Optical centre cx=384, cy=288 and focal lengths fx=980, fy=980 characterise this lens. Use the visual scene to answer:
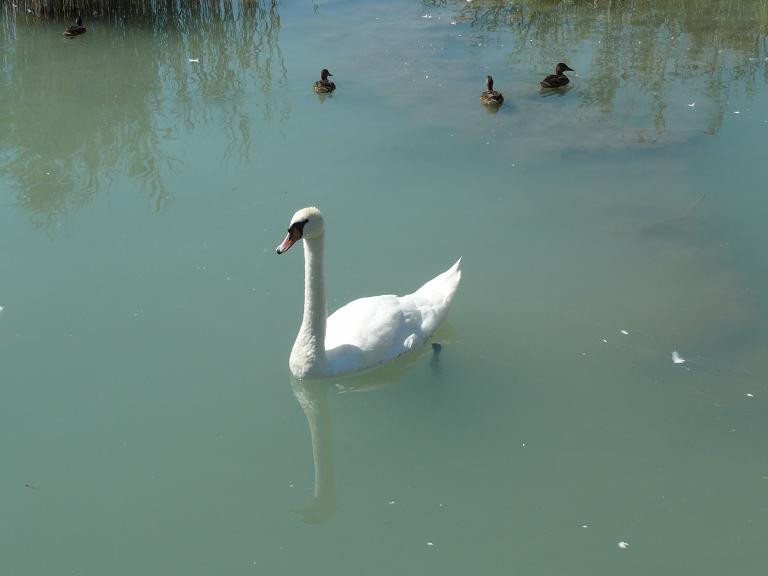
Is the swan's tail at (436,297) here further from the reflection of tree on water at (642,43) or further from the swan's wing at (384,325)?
the reflection of tree on water at (642,43)

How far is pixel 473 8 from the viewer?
45.3ft

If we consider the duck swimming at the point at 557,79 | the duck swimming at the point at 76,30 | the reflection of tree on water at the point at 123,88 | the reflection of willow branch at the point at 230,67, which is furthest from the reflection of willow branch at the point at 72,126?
the duck swimming at the point at 557,79

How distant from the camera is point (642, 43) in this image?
40.6 ft

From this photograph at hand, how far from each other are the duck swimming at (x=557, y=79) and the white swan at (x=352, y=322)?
14.8 ft

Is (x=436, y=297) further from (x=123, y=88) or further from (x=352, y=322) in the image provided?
(x=123, y=88)

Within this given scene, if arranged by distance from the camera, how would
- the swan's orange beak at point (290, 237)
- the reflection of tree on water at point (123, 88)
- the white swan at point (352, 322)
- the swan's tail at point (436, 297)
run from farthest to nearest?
the reflection of tree on water at point (123, 88)
the swan's tail at point (436, 297)
the white swan at point (352, 322)
the swan's orange beak at point (290, 237)

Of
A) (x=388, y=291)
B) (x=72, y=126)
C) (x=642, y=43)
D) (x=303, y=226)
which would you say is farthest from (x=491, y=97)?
(x=303, y=226)

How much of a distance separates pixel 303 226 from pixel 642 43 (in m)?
7.74

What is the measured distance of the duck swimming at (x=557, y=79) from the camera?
10.9 m

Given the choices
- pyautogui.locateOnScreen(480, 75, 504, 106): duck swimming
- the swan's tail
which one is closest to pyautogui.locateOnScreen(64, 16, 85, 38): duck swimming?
pyautogui.locateOnScreen(480, 75, 504, 106): duck swimming

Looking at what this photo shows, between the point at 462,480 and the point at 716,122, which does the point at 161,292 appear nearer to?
the point at 462,480

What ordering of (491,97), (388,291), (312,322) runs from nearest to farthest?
(312,322), (388,291), (491,97)

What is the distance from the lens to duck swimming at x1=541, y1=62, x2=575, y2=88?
10.9 meters

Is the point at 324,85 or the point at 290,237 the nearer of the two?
the point at 290,237
